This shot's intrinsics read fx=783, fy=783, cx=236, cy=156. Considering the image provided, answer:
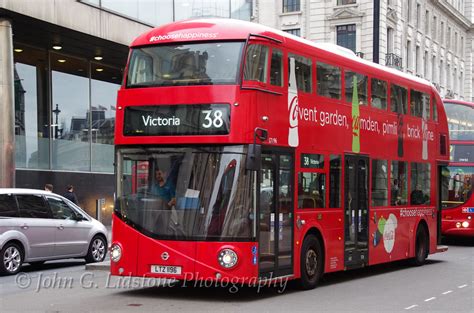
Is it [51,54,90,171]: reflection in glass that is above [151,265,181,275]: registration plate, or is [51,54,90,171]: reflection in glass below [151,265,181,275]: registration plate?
above

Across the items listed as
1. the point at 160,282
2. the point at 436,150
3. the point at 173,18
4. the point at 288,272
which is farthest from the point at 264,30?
the point at 173,18

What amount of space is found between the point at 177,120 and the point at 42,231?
20.1 feet

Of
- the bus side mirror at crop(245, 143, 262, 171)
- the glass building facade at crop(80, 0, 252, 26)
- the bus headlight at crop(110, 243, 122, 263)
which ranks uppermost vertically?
the glass building facade at crop(80, 0, 252, 26)

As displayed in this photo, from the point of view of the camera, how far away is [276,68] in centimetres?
1210

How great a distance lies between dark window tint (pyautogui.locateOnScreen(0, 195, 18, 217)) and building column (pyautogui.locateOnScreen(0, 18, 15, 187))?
7111 millimetres

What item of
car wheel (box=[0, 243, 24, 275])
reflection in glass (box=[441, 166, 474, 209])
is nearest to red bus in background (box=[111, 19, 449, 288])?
car wheel (box=[0, 243, 24, 275])

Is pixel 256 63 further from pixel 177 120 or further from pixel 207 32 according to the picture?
pixel 177 120

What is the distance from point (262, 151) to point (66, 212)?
7195 millimetres

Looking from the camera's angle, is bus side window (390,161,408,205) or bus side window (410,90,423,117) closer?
bus side window (390,161,408,205)

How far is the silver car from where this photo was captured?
50.8ft

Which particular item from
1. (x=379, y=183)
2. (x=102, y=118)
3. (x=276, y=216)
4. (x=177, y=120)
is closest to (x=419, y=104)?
(x=379, y=183)

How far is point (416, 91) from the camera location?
1767 centimetres

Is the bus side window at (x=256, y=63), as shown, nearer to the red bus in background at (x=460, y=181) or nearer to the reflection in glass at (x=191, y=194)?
the reflection in glass at (x=191, y=194)

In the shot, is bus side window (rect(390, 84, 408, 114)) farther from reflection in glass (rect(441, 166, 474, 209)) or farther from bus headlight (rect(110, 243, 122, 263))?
reflection in glass (rect(441, 166, 474, 209))
